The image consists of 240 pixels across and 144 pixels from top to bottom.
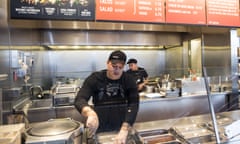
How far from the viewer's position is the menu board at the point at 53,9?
190cm

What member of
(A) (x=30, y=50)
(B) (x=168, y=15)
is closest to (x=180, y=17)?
(B) (x=168, y=15)

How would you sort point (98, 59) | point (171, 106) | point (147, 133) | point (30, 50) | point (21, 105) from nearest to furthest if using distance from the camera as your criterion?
point (147, 133), point (21, 105), point (171, 106), point (30, 50), point (98, 59)

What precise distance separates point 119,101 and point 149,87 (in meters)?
1.61

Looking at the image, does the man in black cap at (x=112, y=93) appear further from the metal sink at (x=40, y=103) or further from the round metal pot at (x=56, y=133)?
the metal sink at (x=40, y=103)

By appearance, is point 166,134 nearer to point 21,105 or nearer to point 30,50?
point 21,105

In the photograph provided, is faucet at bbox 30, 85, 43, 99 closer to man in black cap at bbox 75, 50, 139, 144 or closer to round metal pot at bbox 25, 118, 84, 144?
man in black cap at bbox 75, 50, 139, 144

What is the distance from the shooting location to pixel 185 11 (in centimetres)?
237

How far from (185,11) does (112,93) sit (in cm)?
147

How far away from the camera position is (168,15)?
7.61ft

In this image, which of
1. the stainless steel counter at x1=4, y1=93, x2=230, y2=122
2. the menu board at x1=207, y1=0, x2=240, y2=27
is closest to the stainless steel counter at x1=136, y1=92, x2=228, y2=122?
the stainless steel counter at x1=4, y1=93, x2=230, y2=122

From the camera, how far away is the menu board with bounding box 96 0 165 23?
211 centimetres

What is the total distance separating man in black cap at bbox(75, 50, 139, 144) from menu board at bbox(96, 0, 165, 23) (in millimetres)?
793

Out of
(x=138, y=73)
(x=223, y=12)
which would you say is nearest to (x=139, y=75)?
(x=138, y=73)

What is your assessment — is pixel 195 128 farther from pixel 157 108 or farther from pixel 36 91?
pixel 36 91
